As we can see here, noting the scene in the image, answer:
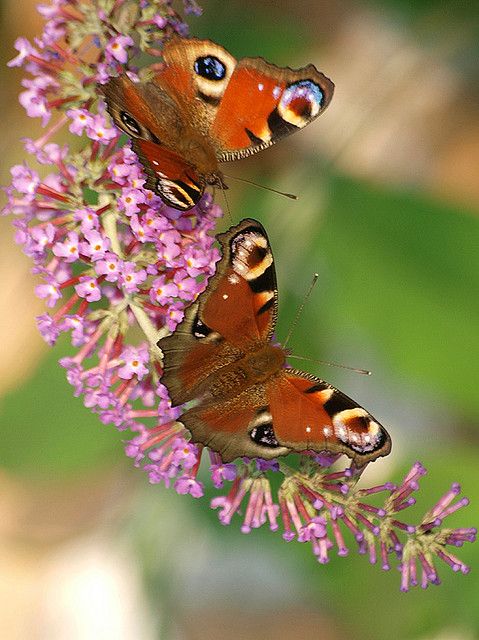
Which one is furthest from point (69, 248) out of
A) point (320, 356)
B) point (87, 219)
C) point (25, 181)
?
point (320, 356)

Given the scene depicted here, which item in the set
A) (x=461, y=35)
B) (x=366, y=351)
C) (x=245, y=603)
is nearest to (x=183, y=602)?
(x=245, y=603)

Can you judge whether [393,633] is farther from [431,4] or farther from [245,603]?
[431,4]

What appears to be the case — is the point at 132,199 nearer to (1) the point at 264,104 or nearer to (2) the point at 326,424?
(1) the point at 264,104

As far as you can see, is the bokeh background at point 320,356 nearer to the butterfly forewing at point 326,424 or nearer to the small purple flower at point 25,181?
the butterfly forewing at point 326,424

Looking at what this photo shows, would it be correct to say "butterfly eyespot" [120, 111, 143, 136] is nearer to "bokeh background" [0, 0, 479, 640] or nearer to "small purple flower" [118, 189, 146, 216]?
"small purple flower" [118, 189, 146, 216]

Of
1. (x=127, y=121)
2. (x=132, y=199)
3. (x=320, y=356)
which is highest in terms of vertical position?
(x=127, y=121)

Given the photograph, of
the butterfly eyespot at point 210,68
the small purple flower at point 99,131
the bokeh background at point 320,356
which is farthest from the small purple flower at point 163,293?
the bokeh background at point 320,356
